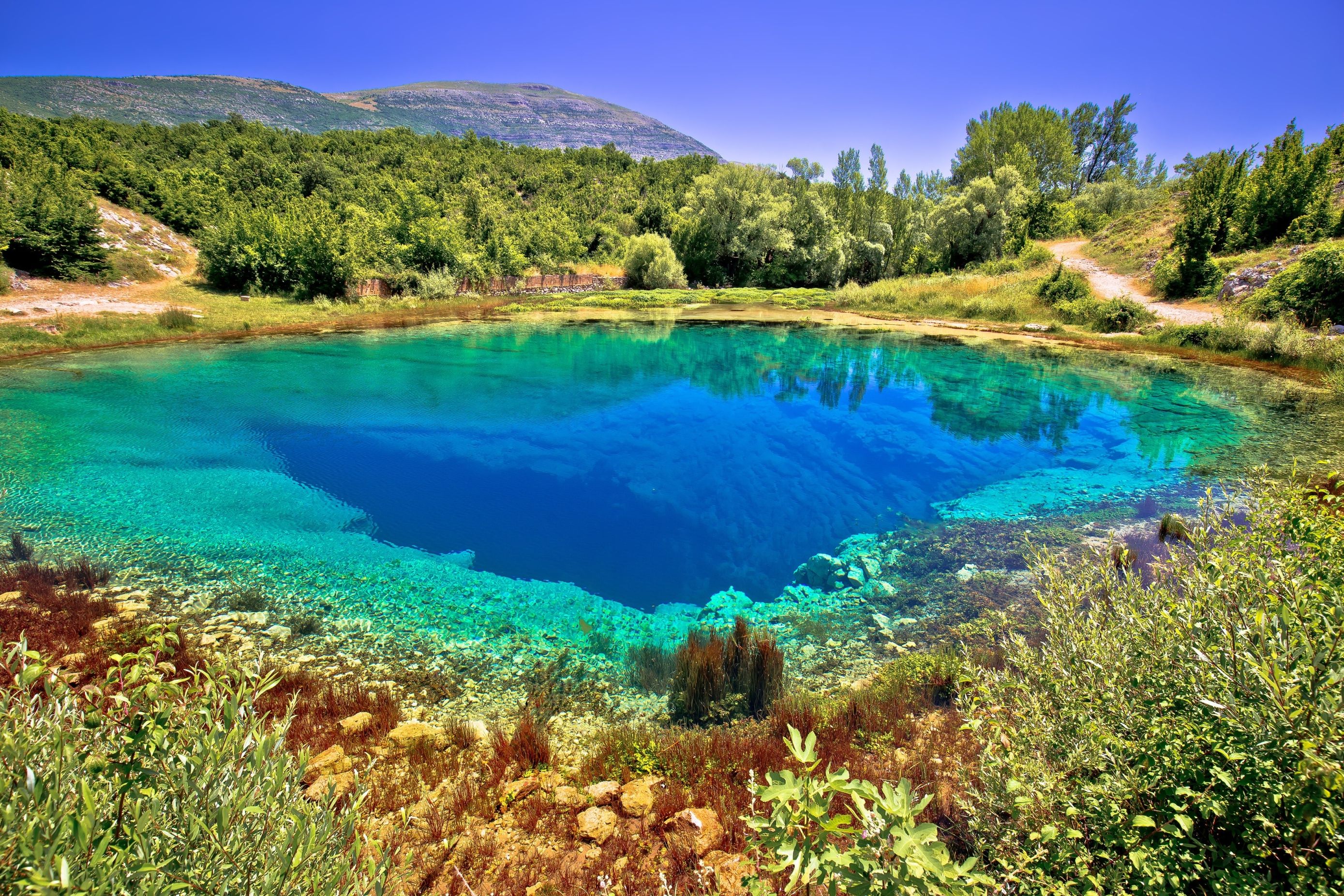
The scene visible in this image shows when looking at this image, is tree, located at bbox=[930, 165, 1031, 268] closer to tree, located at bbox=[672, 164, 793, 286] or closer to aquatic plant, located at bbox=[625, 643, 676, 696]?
tree, located at bbox=[672, 164, 793, 286]

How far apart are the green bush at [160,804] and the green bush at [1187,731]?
293 cm

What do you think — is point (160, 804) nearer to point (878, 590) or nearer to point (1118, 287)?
point (878, 590)

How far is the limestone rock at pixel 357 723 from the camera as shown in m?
4.95

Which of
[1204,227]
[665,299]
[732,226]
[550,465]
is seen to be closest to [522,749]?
[550,465]

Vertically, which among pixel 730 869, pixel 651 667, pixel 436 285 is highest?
pixel 436 285

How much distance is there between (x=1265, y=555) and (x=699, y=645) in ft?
15.5

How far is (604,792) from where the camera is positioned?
424 cm

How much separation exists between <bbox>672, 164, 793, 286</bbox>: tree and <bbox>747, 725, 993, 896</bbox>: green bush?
51.4m

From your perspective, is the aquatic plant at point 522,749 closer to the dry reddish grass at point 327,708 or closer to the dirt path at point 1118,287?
the dry reddish grass at point 327,708

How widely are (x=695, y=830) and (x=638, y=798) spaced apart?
1.74ft

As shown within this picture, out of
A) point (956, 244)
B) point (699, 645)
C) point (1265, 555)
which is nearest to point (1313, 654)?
point (1265, 555)

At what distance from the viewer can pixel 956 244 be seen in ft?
152

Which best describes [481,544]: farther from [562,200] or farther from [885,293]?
[562,200]

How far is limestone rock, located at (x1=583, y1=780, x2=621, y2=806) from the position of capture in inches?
164
